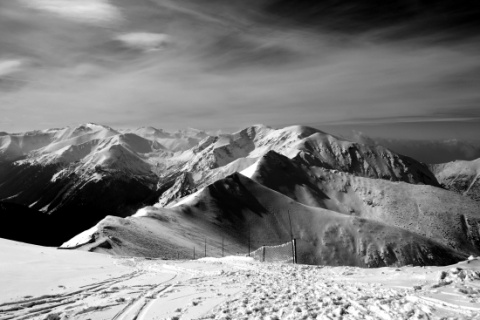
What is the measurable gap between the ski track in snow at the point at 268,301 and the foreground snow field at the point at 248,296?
0.03 meters

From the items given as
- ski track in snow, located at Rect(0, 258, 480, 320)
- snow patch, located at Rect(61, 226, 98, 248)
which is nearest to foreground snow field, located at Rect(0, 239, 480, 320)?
ski track in snow, located at Rect(0, 258, 480, 320)

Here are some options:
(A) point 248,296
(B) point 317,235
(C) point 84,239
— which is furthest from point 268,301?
(B) point 317,235

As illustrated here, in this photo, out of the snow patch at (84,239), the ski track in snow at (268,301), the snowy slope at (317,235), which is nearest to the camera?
the ski track in snow at (268,301)

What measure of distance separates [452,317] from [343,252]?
176418 mm

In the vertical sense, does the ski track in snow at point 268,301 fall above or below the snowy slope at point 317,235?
above

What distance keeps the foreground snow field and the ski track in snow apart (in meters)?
0.03

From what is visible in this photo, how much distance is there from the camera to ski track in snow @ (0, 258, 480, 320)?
12211 mm

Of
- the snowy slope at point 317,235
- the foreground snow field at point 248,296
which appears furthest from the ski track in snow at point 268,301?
the snowy slope at point 317,235

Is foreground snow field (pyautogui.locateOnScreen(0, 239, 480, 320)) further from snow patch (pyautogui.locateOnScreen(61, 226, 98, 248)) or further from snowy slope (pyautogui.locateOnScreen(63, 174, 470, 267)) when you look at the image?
snowy slope (pyautogui.locateOnScreen(63, 174, 470, 267))

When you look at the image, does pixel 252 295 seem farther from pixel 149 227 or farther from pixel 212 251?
pixel 149 227

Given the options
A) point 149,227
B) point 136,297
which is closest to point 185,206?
point 149,227

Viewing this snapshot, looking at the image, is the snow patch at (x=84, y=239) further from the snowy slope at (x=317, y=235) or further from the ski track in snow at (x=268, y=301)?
the ski track in snow at (x=268, y=301)

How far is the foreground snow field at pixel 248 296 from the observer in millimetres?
12453

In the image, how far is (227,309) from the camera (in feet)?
45.3
